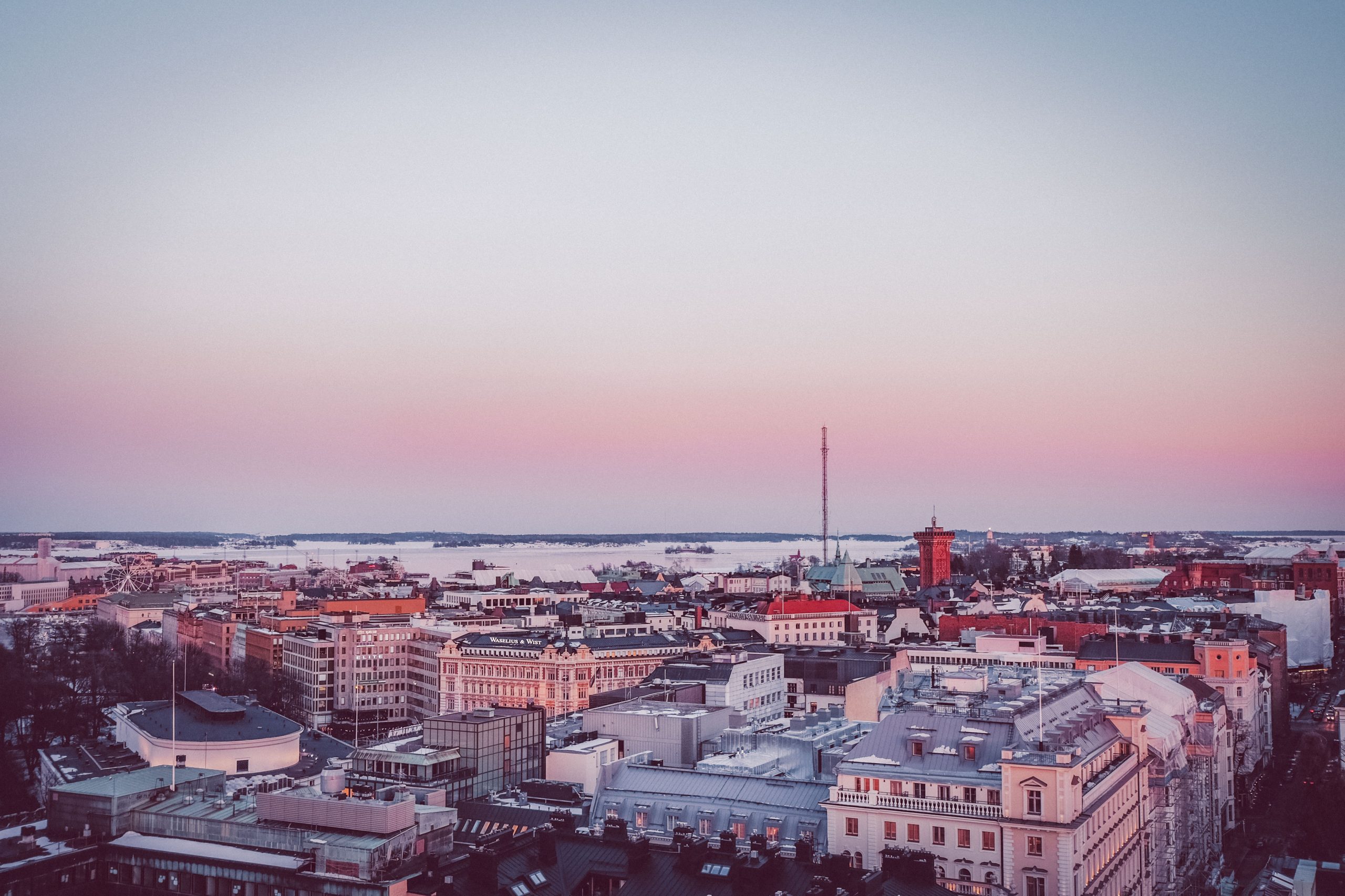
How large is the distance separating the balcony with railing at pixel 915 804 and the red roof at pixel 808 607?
8521 centimetres

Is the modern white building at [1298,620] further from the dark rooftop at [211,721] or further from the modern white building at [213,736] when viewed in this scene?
the modern white building at [213,736]

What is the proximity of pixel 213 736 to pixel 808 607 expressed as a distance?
75.2m

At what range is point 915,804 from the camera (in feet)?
128

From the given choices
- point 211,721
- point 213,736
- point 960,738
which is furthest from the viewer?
point 211,721

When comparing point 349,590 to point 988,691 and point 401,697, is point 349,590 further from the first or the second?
point 988,691

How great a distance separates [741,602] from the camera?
471 ft

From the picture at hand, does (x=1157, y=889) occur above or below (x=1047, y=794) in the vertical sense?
below

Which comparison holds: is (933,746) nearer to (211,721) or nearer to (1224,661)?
(211,721)

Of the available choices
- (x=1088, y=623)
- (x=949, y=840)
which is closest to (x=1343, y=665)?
(x=1088, y=623)

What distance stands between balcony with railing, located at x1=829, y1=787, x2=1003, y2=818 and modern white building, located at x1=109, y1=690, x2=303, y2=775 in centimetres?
3459

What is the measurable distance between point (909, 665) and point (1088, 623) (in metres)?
24.5

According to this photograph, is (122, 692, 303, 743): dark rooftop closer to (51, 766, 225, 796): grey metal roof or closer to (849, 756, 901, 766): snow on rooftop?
(51, 766, 225, 796): grey metal roof

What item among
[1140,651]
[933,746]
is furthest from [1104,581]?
[933,746]

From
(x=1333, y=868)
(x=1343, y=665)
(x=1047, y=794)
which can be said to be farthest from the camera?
(x=1343, y=665)
